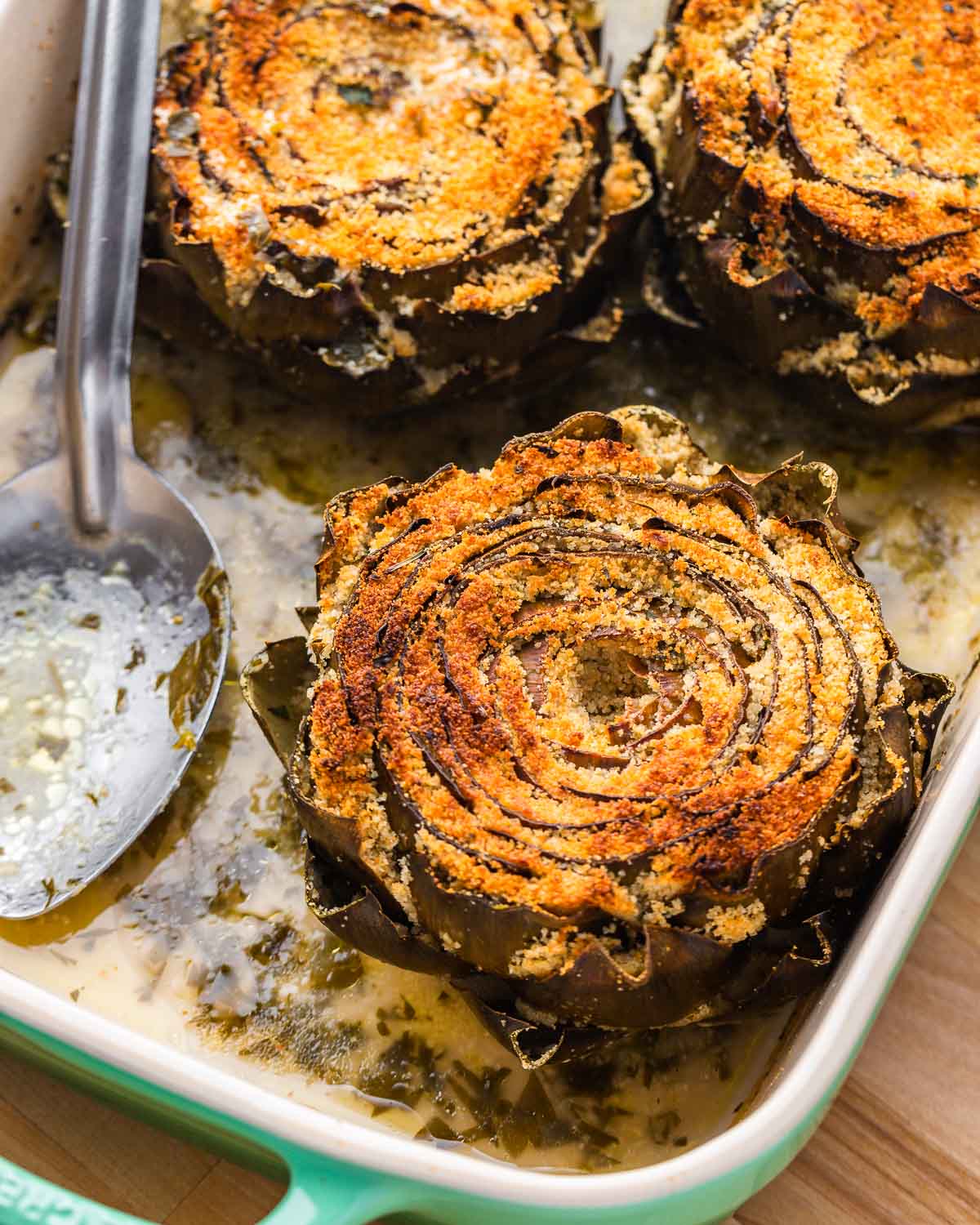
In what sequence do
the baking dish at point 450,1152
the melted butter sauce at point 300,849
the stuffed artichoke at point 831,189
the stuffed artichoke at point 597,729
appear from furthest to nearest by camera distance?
the stuffed artichoke at point 831,189
the melted butter sauce at point 300,849
the stuffed artichoke at point 597,729
the baking dish at point 450,1152

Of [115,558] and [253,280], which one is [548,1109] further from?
[253,280]

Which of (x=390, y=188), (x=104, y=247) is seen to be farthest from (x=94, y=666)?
(x=390, y=188)

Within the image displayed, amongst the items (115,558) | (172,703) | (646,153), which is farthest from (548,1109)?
(646,153)

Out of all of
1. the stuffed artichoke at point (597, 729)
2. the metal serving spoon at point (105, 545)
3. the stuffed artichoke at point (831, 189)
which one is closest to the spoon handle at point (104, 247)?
the metal serving spoon at point (105, 545)

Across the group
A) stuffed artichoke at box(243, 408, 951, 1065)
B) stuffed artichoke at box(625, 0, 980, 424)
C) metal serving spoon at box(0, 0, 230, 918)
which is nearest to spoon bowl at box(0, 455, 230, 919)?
metal serving spoon at box(0, 0, 230, 918)

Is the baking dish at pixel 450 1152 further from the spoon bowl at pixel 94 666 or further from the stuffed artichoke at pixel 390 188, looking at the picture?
the stuffed artichoke at pixel 390 188
